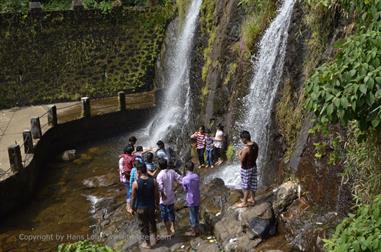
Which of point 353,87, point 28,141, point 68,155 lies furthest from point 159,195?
point 68,155

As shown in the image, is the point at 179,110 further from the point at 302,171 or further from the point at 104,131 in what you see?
the point at 302,171

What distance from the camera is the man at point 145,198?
8.02 meters

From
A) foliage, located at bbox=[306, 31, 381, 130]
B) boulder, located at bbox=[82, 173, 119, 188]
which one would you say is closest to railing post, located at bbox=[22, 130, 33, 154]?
boulder, located at bbox=[82, 173, 119, 188]

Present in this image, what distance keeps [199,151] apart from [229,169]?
0.97 metres

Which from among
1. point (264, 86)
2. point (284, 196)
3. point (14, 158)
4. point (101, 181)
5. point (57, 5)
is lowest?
point (101, 181)

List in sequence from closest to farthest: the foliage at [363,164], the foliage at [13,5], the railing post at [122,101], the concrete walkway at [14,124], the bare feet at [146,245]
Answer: the foliage at [363,164] < the bare feet at [146,245] < the concrete walkway at [14,124] < the railing post at [122,101] < the foliage at [13,5]

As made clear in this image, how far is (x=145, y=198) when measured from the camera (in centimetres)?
815

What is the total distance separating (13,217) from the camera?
40.0ft

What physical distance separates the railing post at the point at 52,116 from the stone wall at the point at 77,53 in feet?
12.0

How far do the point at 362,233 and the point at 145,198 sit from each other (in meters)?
4.06

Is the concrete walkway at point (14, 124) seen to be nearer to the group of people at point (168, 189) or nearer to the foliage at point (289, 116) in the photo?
the group of people at point (168, 189)

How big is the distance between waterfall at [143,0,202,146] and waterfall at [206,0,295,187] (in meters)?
4.21

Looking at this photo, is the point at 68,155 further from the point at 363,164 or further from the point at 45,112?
the point at 363,164

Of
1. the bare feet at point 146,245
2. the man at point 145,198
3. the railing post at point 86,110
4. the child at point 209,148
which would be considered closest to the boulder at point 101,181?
the child at point 209,148
